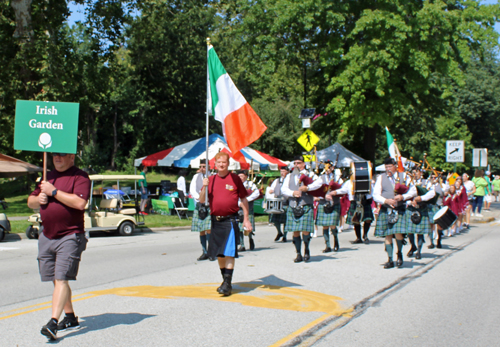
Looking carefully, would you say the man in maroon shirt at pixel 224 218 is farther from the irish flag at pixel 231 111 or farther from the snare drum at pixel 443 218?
the snare drum at pixel 443 218

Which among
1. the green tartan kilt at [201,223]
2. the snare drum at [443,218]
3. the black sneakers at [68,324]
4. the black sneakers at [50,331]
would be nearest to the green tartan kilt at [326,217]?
the snare drum at [443,218]

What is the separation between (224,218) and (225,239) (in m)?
0.26

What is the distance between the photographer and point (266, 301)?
21.6ft

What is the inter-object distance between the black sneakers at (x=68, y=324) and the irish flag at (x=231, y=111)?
3.64 metres

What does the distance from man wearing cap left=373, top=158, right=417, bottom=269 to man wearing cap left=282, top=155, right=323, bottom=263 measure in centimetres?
107

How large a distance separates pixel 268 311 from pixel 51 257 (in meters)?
2.36

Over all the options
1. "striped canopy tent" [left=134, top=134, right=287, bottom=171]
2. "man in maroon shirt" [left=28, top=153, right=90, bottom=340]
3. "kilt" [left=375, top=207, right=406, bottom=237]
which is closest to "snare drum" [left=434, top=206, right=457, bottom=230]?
"kilt" [left=375, top=207, right=406, bottom=237]

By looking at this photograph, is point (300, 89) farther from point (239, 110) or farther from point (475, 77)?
point (239, 110)

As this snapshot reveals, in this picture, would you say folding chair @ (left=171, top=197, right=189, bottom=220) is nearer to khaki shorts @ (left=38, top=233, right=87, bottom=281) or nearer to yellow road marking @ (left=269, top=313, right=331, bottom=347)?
yellow road marking @ (left=269, top=313, right=331, bottom=347)

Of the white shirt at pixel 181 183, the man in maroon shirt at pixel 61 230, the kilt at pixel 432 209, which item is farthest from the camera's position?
the white shirt at pixel 181 183

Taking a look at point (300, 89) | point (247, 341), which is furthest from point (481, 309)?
point (300, 89)

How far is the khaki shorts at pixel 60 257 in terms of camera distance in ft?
16.5

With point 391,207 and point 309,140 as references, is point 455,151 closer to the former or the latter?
point 309,140

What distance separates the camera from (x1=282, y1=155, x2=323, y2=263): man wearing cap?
9570 millimetres
